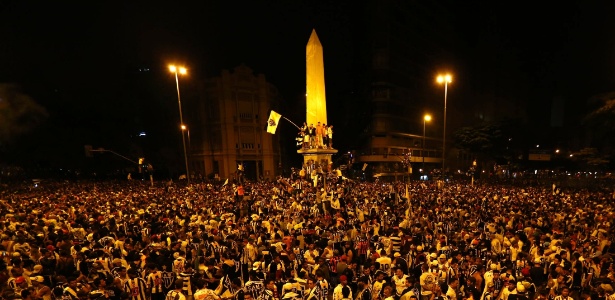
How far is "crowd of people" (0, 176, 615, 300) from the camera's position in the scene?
271 inches

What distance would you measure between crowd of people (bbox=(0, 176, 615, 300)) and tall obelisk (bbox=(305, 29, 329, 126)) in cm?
1095

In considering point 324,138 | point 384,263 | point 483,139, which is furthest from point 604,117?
point 384,263

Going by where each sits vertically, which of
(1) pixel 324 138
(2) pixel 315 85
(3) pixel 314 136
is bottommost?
(1) pixel 324 138

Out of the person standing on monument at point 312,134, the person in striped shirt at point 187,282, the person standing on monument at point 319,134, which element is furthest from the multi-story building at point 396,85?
the person in striped shirt at point 187,282

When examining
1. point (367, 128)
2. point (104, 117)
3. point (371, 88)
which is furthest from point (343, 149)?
point (104, 117)

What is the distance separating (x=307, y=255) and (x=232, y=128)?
38.1 metres

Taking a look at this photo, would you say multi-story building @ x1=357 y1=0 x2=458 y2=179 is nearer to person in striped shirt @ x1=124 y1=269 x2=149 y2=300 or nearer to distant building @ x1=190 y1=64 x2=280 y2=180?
distant building @ x1=190 y1=64 x2=280 y2=180

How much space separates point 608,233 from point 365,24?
166 feet

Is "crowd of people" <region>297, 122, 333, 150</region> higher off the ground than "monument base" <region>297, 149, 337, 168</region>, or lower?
higher

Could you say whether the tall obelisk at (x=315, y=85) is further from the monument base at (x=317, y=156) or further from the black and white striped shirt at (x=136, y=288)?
the black and white striped shirt at (x=136, y=288)

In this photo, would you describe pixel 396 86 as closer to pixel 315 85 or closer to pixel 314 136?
pixel 315 85

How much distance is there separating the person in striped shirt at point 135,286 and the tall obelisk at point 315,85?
63.6 feet

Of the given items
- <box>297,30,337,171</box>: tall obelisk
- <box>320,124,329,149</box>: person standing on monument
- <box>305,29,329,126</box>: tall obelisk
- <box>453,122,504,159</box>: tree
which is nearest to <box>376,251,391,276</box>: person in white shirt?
<box>320,124,329,149</box>: person standing on monument

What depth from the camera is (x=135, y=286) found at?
772 centimetres
